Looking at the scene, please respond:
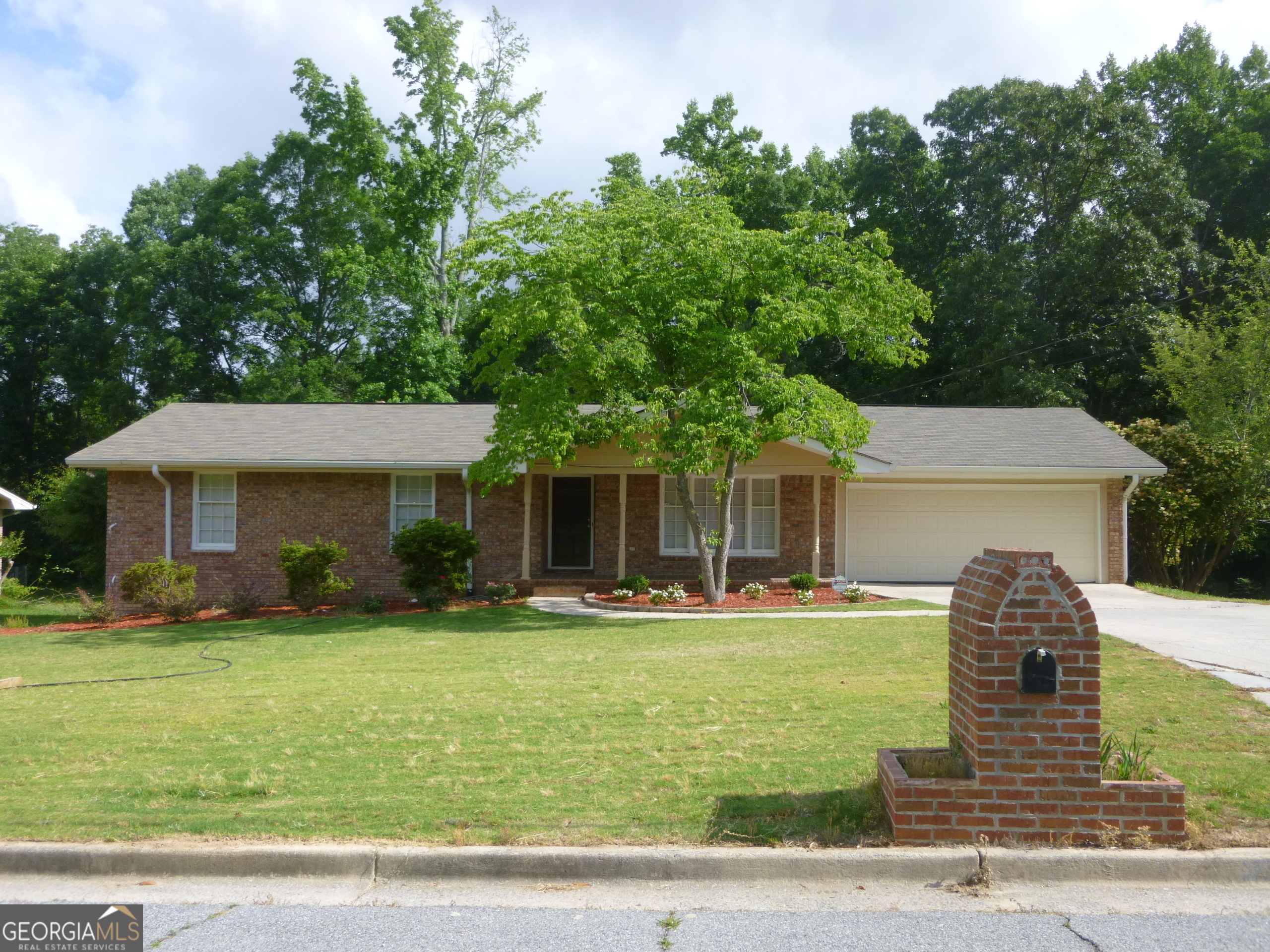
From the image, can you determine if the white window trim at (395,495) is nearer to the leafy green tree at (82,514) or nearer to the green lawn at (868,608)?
the green lawn at (868,608)

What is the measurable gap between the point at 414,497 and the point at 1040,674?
1608cm

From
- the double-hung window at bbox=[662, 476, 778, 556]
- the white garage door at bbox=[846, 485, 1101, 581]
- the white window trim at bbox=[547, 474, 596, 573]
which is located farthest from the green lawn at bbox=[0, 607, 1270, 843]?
the white garage door at bbox=[846, 485, 1101, 581]

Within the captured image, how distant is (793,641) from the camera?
12281mm

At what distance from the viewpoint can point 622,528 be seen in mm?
19266

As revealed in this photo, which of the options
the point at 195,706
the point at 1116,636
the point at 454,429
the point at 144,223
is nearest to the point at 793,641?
the point at 1116,636

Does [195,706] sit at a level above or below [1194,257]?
below

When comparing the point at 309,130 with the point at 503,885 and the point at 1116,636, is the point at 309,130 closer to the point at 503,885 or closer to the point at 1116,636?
the point at 1116,636

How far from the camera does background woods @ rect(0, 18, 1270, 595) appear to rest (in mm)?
32094

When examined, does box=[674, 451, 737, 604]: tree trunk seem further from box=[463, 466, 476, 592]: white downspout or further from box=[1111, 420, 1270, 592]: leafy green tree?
box=[1111, 420, 1270, 592]: leafy green tree

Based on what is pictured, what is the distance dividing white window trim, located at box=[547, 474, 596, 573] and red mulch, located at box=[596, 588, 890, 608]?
2.76 m

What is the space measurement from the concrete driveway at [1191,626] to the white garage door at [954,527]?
88 cm

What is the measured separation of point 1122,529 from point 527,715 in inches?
671

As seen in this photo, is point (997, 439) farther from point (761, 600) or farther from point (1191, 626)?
point (1191, 626)

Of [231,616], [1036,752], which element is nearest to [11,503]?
[231,616]
